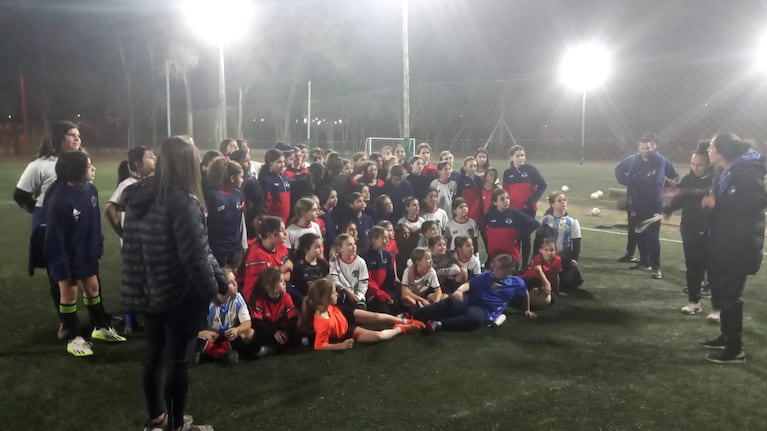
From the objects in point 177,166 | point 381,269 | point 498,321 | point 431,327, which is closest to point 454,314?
point 431,327

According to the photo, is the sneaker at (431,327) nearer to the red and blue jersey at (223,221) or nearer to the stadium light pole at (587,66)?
the red and blue jersey at (223,221)

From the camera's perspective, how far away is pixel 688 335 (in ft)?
17.2

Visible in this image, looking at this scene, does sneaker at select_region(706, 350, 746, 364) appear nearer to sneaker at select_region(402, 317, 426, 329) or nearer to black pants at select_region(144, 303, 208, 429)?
sneaker at select_region(402, 317, 426, 329)

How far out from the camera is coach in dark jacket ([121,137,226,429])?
2.86m

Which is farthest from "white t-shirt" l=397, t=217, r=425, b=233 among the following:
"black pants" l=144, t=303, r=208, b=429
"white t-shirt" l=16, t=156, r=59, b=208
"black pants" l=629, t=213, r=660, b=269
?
"black pants" l=144, t=303, r=208, b=429

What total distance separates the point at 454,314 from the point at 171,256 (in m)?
3.16

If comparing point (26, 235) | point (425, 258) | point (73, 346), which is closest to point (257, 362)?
point (73, 346)

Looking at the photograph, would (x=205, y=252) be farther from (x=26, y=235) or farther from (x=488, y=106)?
(x=488, y=106)

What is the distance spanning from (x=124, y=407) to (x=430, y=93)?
15.9m

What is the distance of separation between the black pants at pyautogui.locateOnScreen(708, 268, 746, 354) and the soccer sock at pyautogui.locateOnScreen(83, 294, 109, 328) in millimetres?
4881

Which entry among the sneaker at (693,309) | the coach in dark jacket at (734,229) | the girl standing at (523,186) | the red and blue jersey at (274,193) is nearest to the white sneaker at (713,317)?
the sneaker at (693,309)

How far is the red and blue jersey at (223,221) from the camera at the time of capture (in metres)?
5.25

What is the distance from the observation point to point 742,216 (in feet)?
14.5

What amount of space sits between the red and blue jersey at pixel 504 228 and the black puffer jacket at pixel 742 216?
265 centimetres
